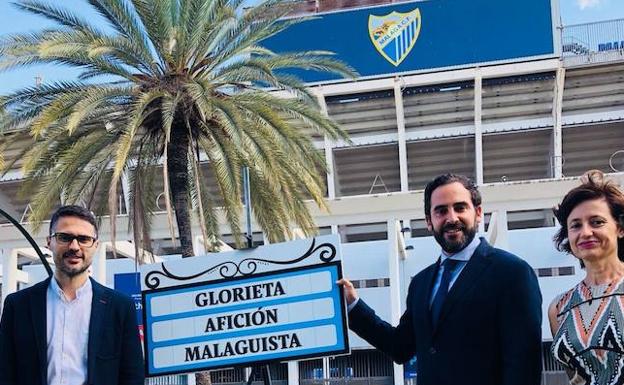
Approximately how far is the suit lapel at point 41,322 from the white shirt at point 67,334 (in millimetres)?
19

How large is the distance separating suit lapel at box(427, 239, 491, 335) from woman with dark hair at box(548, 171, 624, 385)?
392mm

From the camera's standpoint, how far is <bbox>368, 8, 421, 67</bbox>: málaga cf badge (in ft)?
98.4

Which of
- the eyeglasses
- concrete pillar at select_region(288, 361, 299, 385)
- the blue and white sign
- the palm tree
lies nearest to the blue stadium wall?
concrete pillar at select_region(288, 361, 299, 385)

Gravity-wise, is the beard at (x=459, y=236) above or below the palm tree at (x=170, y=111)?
below

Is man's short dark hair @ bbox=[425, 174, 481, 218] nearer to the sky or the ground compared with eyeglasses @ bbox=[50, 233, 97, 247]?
nearer to the sky

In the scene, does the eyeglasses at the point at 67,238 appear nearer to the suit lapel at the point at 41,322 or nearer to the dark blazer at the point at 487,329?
the suit lapel at the point at 41,322

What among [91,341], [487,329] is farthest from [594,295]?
[91,341]

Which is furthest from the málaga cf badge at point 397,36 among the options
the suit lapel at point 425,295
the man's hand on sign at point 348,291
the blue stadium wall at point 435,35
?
the suit lapel at point 425,295

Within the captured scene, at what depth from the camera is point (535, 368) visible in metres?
3.92

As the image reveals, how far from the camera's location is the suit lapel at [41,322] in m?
4.38

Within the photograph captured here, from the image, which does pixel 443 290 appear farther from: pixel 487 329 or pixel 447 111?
pixel 447 111

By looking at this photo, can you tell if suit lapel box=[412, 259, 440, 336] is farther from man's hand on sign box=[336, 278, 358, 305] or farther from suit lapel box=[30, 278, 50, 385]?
suit lapel box=[30, 278, 50, 385]

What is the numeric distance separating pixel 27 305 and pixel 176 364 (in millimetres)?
1179

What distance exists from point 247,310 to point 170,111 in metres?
8.79
